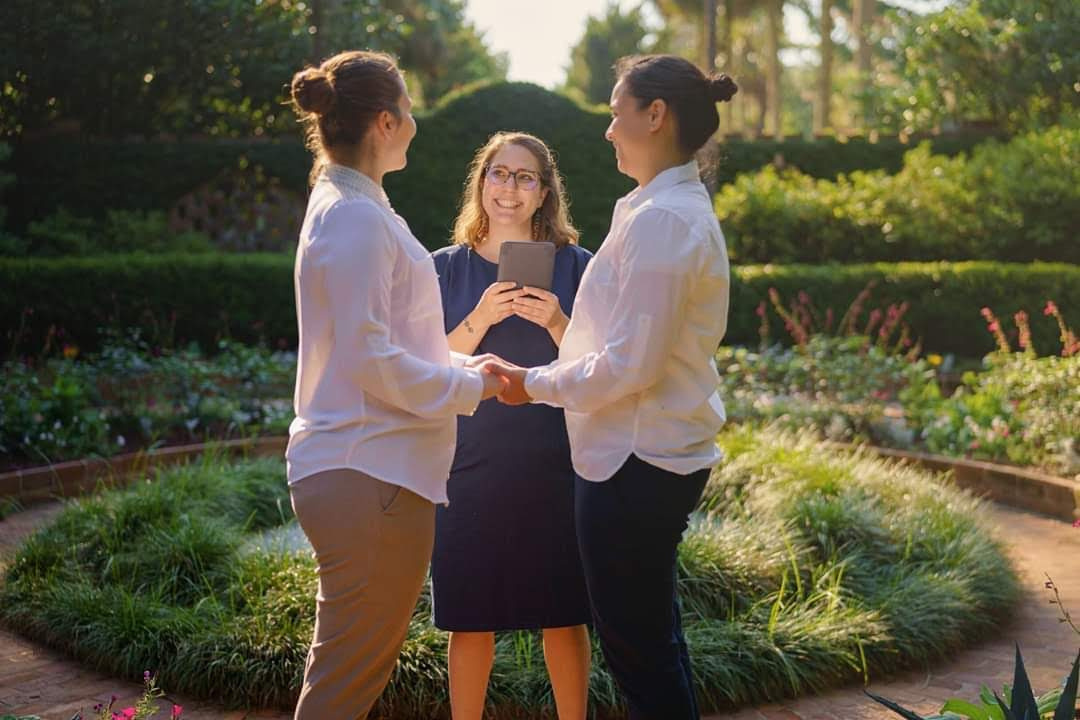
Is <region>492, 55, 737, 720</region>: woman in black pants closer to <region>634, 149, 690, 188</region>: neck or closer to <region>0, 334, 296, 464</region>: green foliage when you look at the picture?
<region>634, 149, 690, 188</region>: neck

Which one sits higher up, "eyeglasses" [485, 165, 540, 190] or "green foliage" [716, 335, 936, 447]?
"eyeglasses" [485, 165, 540, 190]

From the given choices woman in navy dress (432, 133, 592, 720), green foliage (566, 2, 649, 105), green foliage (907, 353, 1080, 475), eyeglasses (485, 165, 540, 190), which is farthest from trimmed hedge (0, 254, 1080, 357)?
green foliage (566, 2, 649, 105)

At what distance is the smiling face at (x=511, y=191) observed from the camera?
3400 mm

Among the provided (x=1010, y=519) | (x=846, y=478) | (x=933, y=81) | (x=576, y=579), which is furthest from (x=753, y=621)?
(x=933, y=81)

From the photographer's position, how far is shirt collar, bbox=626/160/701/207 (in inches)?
99.7

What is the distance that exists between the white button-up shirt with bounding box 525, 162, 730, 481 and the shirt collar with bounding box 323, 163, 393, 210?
475 mm

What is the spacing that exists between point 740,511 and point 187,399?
152 inches

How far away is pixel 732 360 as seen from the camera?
8812mm

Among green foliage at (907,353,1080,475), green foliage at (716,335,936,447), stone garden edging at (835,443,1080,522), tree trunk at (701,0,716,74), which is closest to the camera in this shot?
stone garden edging at (835,443,1080,522)

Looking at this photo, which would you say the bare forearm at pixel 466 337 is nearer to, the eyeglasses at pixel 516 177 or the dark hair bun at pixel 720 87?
the eyeglasses at pixel 516 177

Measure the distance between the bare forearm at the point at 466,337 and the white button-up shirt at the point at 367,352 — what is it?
74 cm

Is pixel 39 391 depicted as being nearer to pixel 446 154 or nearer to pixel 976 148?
pixel 446 154

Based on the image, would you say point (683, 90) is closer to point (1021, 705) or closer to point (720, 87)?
point (720, 87)

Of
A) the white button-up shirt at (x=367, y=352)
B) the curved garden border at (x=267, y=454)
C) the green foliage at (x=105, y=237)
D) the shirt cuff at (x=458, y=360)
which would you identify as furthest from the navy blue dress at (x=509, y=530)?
the green foliage at (x=105, y=237)
